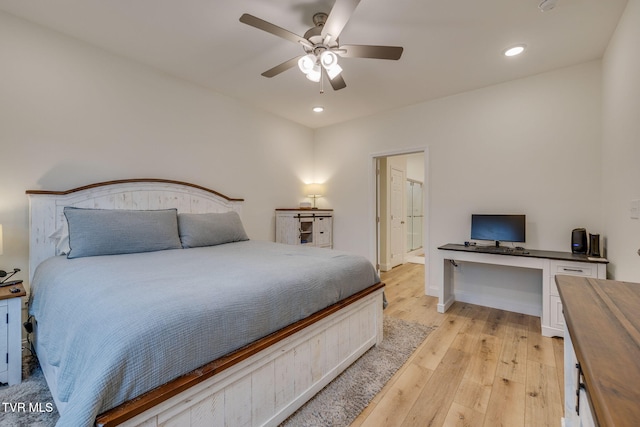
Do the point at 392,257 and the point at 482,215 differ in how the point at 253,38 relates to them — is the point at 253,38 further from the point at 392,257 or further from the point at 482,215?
the point at 392,257

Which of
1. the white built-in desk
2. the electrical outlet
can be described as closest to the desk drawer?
the white built-in desk

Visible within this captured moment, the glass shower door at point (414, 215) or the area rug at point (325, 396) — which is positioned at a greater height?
the glass shower door at point (414, 215)

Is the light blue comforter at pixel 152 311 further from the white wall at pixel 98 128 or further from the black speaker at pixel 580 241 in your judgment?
the black speaker at pixel 580 241

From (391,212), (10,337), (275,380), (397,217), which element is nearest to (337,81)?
(275,380)

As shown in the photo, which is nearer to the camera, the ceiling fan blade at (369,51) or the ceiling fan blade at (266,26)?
the ceiling fan blade at (266,26)

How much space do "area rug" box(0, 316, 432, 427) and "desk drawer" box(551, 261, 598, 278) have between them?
1574mm

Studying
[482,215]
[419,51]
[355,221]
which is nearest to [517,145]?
[482,215]

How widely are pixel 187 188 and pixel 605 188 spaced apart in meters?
4.16

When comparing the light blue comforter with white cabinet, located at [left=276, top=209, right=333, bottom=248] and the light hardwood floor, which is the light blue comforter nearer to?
the light hardwood floor

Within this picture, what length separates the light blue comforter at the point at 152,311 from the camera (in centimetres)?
93

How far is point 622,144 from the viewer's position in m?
2.06

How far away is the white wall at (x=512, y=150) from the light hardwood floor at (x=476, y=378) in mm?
908

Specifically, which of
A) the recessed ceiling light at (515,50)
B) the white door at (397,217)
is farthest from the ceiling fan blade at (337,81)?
the white door at (397,217)

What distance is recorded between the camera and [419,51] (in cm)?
254
